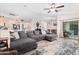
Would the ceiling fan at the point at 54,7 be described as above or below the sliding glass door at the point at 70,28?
above

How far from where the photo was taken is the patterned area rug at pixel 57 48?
7.46 ft

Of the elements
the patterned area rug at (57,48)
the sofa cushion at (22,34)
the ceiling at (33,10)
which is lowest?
the patterned area rug at (57,48)

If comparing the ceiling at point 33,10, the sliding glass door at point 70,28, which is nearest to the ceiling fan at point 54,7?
the ceiling at point 33,10

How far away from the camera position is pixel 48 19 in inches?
88.5

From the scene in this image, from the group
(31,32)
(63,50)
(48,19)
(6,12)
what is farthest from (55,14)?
(6,12)

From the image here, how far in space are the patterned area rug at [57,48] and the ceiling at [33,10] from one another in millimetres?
500

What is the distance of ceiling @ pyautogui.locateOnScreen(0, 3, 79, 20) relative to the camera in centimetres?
221

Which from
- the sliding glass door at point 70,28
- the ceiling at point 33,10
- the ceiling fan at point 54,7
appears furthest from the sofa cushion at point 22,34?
the sliding glass door at point 70,28

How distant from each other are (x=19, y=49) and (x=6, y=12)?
0.72 m

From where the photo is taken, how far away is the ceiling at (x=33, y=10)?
221 centimetres

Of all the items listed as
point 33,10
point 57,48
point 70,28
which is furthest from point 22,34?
point 70,28

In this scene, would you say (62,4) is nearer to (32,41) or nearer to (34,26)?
(34,26)

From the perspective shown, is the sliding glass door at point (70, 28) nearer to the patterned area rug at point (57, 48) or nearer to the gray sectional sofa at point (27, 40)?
the patterned area rug at point (57, 48)

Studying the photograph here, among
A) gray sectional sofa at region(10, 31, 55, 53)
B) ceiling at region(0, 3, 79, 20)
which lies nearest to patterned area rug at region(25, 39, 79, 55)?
gray sectional sofa at region(10, 31, 55, 53)
